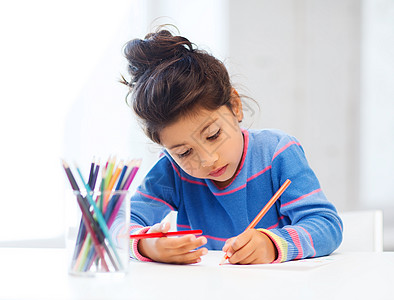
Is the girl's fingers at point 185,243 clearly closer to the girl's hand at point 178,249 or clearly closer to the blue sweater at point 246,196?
A: the girl's hand at point 178,249

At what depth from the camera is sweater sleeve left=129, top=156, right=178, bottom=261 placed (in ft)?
3.19

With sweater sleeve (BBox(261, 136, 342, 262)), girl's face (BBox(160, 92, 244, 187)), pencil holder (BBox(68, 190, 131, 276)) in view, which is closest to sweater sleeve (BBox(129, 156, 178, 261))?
girl's face (BBox(160, 92, 244, 187))

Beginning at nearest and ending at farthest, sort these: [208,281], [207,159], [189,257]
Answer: [208,281]
[189,257]
[207,159]

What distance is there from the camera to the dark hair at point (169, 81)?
2.92 ft

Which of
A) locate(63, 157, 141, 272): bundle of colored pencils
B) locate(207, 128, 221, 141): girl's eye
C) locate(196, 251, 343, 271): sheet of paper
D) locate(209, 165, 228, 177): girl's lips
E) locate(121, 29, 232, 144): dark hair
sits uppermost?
locate(121, 29, 232, 144): dark hair

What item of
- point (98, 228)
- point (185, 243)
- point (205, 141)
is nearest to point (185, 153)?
point (205, 141)

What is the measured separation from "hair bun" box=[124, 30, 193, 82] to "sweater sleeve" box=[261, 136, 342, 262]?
10.8 inches

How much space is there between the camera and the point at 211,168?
0.92 m

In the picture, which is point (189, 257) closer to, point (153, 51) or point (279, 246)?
point (279, 246)

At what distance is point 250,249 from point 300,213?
8.8 inches

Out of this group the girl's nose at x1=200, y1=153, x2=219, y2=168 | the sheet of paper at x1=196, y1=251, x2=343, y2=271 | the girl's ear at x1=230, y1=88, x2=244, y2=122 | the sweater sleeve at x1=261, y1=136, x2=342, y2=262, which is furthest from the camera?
the girl's ear at x1=230, y1=88, x2=244, y2=122

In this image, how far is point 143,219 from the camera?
38.1 inches

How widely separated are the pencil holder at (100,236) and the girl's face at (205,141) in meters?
0.33

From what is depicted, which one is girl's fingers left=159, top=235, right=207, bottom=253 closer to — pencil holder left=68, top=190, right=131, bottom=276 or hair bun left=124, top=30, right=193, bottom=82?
pencil holder left=68, top=190, right=131, bottom=276
